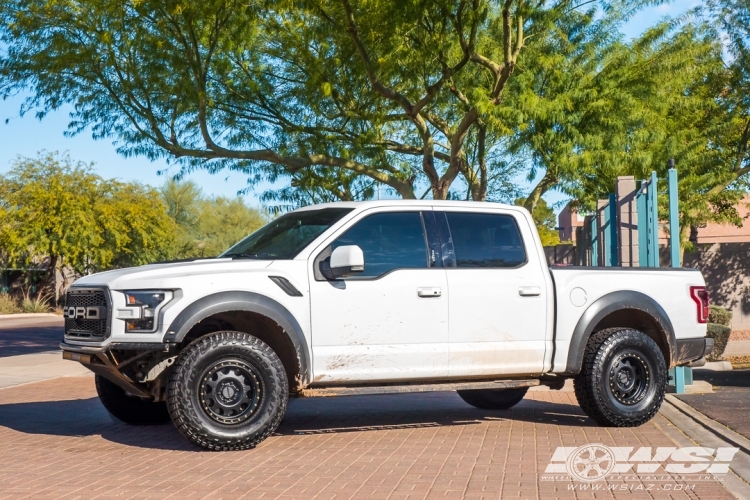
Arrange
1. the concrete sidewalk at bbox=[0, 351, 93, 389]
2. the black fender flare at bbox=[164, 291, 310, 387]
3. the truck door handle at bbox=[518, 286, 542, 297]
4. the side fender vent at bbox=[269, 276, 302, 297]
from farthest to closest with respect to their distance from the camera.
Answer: the concrete sidewalk at bbox=[0, 351, 93, 389] < the truck door handle at bbox=[518, 286, 542, 297] < the side fender vent at bbox=[269, 276, 302, 297] < the black fender flare at bbox=[164, 291, 310, 387]

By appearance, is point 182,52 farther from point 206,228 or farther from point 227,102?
point 206,228

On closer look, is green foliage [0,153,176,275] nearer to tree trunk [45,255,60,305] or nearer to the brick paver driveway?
tree trunk [45,255,60,305]

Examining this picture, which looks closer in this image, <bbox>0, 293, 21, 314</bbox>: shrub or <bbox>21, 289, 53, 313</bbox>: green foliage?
<bbox>0, 293, 21, 314</bbox>: shrub

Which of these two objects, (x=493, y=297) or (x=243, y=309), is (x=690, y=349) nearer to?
(x=493, y=297)

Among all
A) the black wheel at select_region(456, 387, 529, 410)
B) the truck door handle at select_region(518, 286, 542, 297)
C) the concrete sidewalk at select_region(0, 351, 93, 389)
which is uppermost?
the truck door handle at select_region(518, 286, 542, 297)

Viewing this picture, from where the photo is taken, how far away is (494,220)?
31.1 feet

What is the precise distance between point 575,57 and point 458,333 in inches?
453

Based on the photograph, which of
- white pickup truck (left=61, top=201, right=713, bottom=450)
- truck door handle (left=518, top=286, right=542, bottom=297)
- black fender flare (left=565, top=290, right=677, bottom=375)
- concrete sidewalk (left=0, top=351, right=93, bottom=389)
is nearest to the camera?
white pickup truck (left=61, top=201, right=713, bottom=450)

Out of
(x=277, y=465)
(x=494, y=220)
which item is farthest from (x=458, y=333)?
(x=277, y=465)

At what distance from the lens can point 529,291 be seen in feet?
30.0

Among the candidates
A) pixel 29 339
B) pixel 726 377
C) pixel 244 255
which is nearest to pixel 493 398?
pixel 244 255

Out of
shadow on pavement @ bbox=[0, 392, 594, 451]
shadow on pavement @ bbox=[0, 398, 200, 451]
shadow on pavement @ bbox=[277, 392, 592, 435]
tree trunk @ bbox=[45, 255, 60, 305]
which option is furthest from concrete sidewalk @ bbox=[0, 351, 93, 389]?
tree trunk @ bbox=[45, 255, 60, 305]

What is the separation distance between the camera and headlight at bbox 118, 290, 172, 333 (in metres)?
7.96

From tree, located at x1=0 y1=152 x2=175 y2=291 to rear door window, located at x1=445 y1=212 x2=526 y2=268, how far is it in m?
37.0
